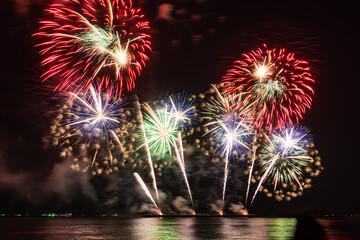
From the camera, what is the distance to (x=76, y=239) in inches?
816

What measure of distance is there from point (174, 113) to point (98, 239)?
17144 millimetres

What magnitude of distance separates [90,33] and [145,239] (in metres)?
16.1

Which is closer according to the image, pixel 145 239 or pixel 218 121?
pixel 145 239

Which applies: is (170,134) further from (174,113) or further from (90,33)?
(90,33)

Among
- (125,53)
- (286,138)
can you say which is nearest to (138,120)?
(125,53)

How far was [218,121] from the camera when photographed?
36.8m

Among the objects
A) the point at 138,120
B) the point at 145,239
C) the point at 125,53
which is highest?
the point at 125,53

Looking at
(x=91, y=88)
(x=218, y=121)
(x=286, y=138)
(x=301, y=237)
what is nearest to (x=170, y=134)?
(x=218, y=121)

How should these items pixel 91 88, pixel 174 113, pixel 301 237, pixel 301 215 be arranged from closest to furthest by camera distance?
pixel 301 237
pixel 301 215
pixel 91 88
pixel 174 113

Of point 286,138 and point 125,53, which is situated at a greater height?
point 125,53

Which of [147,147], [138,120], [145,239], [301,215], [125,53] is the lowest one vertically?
[145,239]

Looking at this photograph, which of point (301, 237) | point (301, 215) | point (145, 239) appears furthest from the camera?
point (145, 239)

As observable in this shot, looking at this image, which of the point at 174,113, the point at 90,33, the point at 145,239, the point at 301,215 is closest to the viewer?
the point at 301,215

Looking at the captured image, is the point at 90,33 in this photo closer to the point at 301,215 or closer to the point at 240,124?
the point at 240,124
